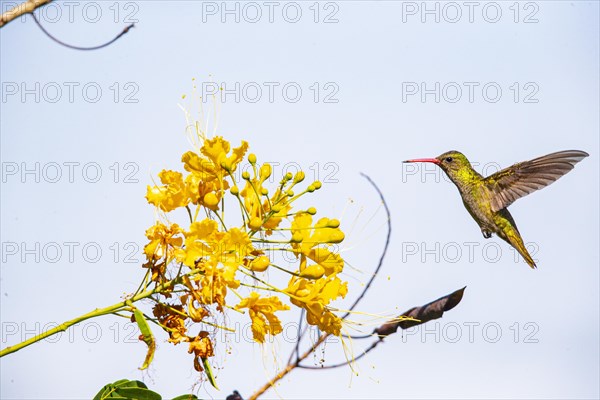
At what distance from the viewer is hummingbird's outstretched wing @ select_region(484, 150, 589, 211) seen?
4.76 m

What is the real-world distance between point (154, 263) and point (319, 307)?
606mm

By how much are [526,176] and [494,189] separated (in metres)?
0.24

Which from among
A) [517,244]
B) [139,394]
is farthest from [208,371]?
[517,244]

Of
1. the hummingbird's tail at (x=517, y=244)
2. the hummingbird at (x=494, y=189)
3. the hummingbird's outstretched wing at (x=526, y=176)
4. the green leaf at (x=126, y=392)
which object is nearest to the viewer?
the green leaf at (x=126, y=392)

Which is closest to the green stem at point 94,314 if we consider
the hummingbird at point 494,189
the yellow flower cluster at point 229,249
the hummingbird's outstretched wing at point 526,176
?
the yellow flower cluster at point 229,249

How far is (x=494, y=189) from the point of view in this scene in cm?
520

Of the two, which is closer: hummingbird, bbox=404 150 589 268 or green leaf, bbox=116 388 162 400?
green leaf, bbox=116 388 162 400

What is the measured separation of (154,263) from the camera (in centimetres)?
265

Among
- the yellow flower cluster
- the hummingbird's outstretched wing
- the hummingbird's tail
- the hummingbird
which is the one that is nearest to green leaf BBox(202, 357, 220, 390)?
the yellow flower cluster

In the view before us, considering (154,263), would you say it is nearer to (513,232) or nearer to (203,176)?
(203,176)

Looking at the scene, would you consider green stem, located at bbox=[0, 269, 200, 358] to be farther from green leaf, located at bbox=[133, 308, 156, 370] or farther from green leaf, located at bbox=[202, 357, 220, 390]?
green leaf, located at bbox=[202, 357, 220, 390]

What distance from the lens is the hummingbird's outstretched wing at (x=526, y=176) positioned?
4.76 meters

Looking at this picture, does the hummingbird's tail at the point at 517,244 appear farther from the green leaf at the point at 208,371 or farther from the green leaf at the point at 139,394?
the green leaf at the point at 139,394

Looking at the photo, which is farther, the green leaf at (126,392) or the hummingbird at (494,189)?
the hummingbird at (494,189)
